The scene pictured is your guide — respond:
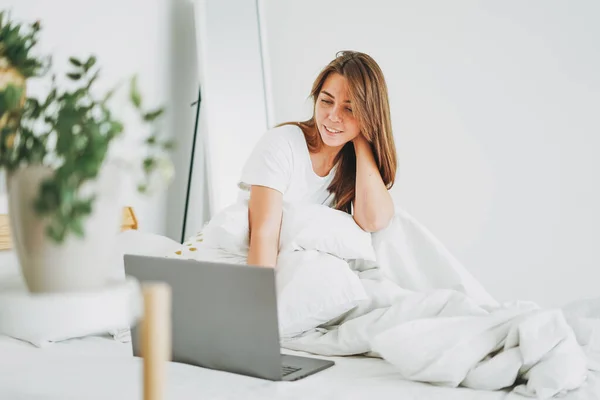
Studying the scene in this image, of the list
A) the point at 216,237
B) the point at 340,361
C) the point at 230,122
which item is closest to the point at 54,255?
the point at 340,361

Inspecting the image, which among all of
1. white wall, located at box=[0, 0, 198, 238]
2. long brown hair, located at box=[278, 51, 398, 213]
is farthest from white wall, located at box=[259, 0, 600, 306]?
long brown hair, located at box=[278, 51, 398, 213]

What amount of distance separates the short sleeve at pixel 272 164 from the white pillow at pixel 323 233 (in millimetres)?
113

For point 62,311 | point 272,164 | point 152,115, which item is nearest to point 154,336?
point 62,311

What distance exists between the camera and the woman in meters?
2.12

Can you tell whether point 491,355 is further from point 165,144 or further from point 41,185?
point 41,185

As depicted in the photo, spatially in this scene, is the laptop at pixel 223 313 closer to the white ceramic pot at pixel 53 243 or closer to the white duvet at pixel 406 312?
the white duvet at pixel 406 312

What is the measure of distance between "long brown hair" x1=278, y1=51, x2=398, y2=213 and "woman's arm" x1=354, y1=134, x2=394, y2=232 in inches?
1.7

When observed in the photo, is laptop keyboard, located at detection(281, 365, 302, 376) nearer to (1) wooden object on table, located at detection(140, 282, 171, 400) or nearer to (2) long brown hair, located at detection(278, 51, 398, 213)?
(1) wooden object on table, located at detection(140, 282, 171, 400)

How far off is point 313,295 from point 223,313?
0.47m

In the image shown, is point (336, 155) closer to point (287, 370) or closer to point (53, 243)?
point (287, 370)

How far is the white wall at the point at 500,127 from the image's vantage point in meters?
3.04

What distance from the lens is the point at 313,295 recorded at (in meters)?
1.72

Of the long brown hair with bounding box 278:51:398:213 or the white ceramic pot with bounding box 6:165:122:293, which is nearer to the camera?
the white ceramic pot with bounding box 6:165:122:293

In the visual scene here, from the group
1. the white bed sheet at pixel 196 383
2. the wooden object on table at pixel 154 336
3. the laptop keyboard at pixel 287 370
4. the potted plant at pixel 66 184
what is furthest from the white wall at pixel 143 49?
the wooden object on table at pixel 154 336
